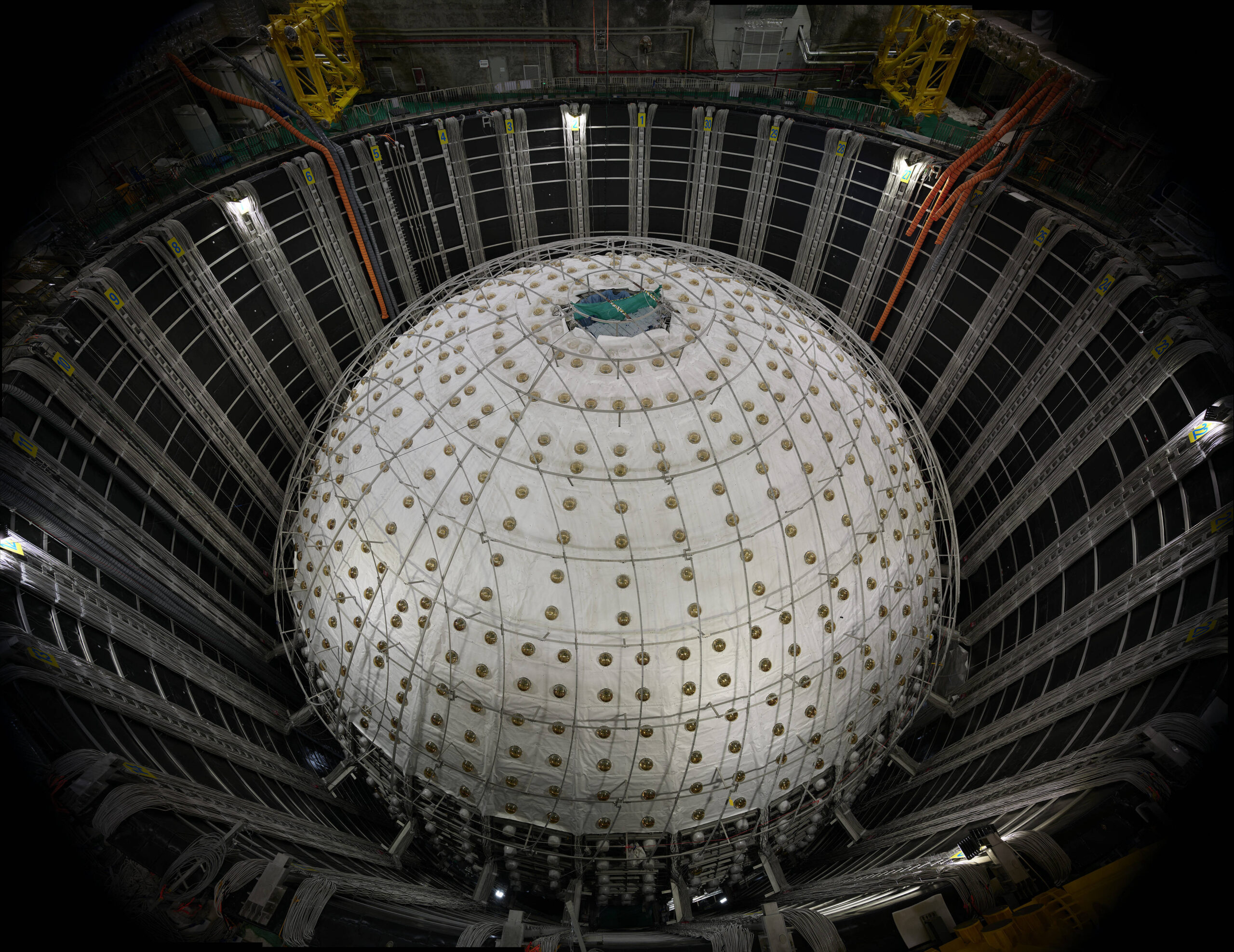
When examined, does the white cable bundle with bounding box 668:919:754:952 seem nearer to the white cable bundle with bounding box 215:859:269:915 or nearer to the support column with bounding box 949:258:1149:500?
the white cable bundle with bounding box 215:859:269:915

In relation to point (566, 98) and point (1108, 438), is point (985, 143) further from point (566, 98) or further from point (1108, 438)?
point (566, 98)

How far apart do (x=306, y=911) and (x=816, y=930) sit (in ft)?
22.3

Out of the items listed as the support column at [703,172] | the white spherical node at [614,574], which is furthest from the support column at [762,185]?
the white spherical node at [614,574]

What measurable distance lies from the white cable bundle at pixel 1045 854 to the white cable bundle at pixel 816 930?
2.83m

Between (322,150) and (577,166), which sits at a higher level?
(577,166)

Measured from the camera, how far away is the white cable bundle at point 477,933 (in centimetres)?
751

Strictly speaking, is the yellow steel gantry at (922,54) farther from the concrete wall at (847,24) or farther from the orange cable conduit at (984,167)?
the orange cable conduit at (984,167)

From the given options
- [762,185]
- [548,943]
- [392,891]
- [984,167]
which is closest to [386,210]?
[762,185]

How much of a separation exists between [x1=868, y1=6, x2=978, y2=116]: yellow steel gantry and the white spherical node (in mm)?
18636

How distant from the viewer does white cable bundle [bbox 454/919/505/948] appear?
7.51 m

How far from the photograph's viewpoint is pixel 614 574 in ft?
30.6

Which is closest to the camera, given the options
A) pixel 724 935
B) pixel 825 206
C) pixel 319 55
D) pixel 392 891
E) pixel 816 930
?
pixel 816 930

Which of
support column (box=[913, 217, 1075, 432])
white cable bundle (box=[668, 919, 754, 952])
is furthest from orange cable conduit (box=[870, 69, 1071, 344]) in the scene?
white cable bundle (box=[668, 919, 754, 952])

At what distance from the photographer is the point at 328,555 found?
11.3 m
